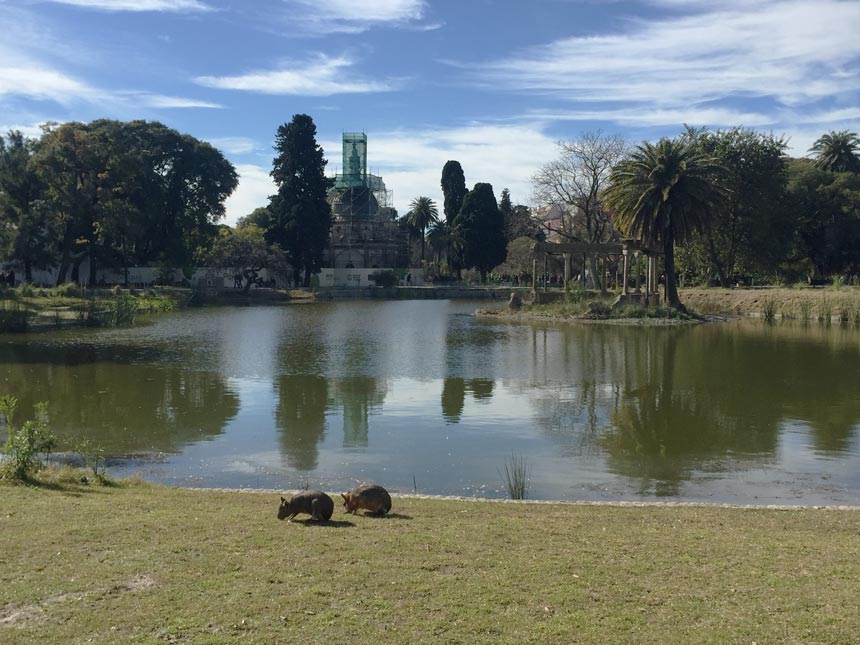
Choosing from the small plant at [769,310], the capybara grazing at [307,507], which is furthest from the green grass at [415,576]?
the small plant at [769,310]

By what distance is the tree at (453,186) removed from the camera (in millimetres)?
90875

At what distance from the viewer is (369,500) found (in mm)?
8469

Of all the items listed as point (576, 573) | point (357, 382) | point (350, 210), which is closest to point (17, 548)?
point (576, 573)

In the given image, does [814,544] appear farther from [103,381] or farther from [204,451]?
[103,381]

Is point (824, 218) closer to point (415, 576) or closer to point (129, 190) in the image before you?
point (129, 190)

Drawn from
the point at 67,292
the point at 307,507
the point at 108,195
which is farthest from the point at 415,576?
the point at 108,195

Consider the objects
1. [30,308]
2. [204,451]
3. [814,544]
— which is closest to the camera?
[814,544]

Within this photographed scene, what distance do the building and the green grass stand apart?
289 ft

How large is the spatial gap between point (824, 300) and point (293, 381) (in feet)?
118

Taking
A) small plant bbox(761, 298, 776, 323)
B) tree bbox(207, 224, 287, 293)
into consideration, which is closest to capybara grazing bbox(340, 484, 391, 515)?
small plant bbox(761, 298, 776, 323)

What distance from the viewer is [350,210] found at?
98625mm

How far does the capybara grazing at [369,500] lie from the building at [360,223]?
87.3 meters

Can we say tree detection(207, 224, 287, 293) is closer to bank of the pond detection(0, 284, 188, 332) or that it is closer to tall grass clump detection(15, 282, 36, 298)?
bank of the pond detection(0, 284, 188, 332)

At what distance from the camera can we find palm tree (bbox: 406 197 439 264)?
4269 inches
